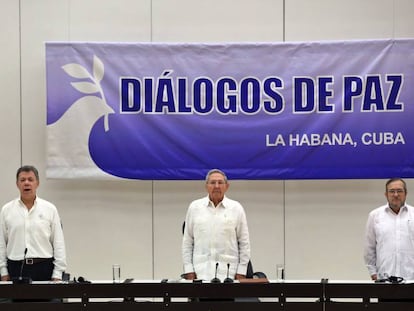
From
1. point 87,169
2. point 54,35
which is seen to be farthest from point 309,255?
point 54,35

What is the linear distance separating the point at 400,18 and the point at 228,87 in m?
A: 1.73

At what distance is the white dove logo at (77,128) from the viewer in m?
5.42

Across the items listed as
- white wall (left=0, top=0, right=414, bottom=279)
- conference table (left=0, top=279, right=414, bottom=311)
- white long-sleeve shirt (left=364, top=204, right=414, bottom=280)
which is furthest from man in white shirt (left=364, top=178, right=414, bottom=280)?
white wall (left=0, top=0, right=414, bottom=279)

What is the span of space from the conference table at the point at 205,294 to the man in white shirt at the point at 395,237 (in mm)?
937

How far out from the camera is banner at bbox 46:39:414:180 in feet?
17.7

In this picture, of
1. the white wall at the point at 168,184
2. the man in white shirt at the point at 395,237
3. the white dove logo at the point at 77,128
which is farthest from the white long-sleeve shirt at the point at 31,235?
the man in white shirt at the point at 395,237

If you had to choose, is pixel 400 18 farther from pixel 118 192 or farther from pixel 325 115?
pixel 118 192

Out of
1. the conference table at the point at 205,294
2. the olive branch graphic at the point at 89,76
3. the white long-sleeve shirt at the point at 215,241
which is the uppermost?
the olive branch graphic at the point at 89,76

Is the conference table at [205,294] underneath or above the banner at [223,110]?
underneath

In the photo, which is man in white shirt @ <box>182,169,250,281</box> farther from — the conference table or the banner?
the banner

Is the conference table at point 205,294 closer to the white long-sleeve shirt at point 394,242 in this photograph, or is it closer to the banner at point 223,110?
the white long-sleeve shirt at point 394,242

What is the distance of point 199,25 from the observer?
560cm

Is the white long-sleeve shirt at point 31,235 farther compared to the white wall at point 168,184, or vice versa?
the white wall at point 168,184

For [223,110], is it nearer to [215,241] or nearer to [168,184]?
[168,184]
